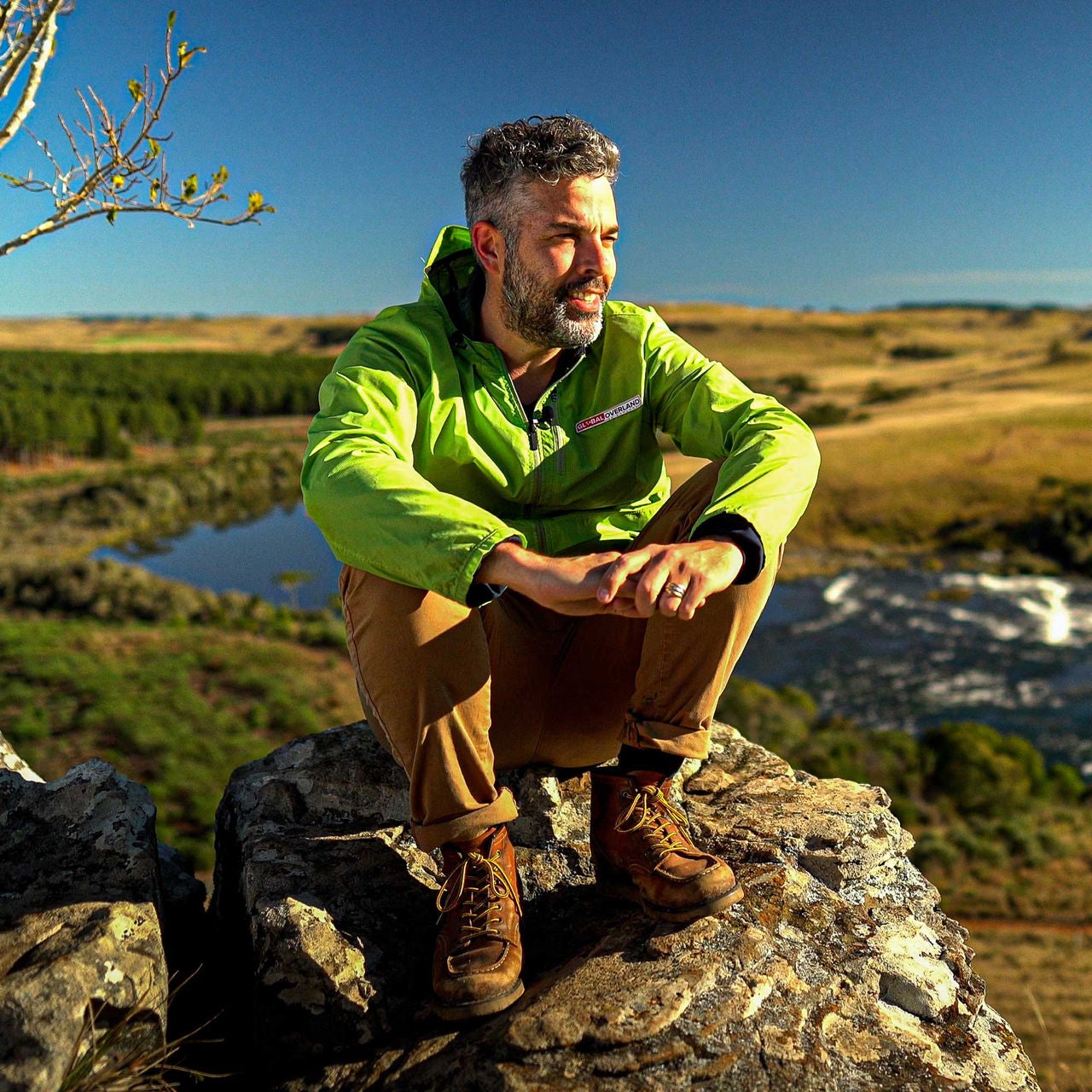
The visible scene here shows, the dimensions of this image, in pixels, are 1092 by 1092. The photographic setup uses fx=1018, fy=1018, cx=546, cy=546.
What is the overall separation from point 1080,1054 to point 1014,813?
41.3 feet

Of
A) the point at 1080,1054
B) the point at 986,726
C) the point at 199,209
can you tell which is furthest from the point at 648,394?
the point at 986,726

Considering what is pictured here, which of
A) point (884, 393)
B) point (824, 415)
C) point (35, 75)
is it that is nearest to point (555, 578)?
point (35, 75)

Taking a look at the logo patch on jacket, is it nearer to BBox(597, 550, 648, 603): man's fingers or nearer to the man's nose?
the man's nose

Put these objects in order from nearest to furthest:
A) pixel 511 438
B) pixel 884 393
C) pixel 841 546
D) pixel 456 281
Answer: pixel 511 438
pixel 456 281
pixel 841 546
pixel 884 393

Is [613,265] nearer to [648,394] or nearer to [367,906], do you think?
[648,394]

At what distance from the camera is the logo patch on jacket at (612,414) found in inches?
130

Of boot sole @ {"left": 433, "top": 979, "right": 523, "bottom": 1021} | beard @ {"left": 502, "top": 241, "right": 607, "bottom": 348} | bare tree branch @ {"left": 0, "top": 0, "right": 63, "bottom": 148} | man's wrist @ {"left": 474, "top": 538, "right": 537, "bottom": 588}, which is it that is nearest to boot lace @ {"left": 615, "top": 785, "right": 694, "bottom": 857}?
boot sole @ {"left": 433, "top": 979, "right": 523, "bottom": 1021}

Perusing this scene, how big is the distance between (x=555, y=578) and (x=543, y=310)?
1.05 m

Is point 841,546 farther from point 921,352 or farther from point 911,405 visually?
point 921,352

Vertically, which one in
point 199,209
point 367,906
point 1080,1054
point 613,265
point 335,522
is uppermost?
point 199,209

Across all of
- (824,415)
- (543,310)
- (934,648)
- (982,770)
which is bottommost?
(824,415)

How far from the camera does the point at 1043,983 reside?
12000 mm

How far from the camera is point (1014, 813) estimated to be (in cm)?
2088

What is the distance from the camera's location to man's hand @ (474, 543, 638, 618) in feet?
8.39
